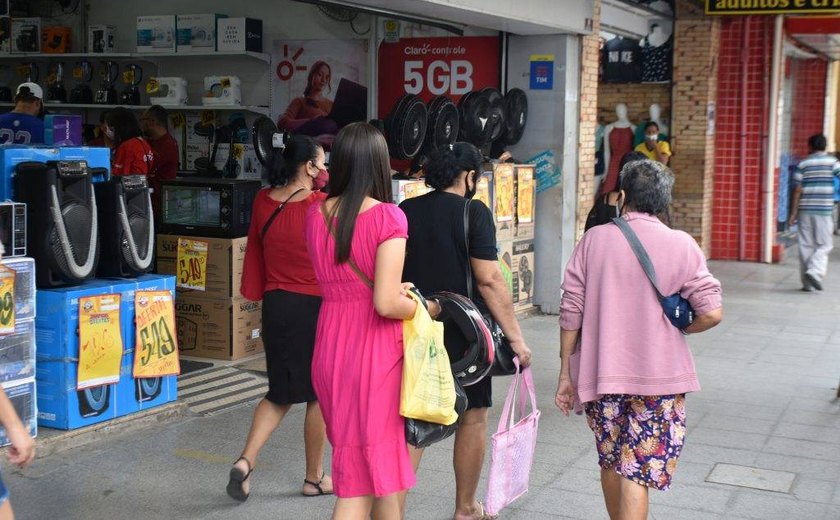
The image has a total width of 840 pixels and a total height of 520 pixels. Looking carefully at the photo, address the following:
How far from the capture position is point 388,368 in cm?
356

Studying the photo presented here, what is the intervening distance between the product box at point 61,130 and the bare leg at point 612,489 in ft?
14.8

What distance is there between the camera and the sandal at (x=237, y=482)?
16.2 ft

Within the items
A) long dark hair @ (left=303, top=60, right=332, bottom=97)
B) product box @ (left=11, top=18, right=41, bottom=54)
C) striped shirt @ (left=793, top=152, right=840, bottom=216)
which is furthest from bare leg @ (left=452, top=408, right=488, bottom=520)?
product box @ (left=11, top=18, right=41, bottom=54)

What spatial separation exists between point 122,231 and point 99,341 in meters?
0.63

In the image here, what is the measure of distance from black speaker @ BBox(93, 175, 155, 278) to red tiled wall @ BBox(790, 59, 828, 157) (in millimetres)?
17221

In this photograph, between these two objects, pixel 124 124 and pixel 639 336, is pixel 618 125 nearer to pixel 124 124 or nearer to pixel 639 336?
pixel 124 124

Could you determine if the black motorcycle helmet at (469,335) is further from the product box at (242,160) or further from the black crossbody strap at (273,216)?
the product box at (242,160)

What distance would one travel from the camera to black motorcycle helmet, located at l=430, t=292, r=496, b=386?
13.8 feet

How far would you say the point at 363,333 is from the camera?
140 inches

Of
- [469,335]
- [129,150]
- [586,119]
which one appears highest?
[586,119]

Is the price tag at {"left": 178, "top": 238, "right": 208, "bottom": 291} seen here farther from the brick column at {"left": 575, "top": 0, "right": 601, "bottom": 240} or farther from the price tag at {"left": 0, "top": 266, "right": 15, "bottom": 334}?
the brick column at {"left": 575, "top": 0, "right": 601, "bottom": 240}


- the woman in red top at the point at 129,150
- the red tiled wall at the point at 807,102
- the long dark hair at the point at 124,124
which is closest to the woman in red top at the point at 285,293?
the woman in red top at the point at 129,150

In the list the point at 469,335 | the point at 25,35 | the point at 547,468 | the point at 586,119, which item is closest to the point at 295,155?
the point at 469,335

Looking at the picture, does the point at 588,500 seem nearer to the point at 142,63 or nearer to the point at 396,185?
the point at 396,185
